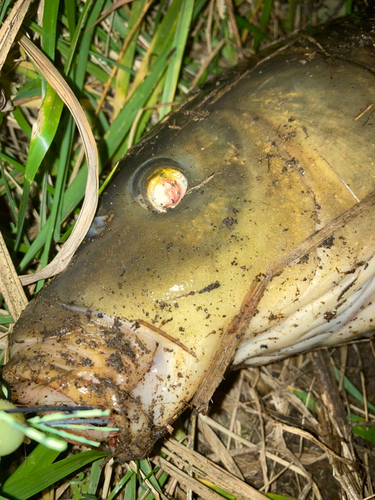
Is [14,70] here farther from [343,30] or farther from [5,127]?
[343,30]

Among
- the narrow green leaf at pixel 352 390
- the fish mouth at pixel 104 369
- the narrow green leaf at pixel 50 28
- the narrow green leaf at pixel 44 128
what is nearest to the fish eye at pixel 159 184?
the fish mouth at pixel 104 369

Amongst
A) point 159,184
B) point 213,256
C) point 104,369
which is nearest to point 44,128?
point 159,184

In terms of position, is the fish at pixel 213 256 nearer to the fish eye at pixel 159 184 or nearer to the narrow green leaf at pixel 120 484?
the fish eye at pixel 159 184

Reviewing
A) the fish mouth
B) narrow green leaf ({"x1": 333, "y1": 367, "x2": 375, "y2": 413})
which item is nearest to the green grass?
the fish mouth

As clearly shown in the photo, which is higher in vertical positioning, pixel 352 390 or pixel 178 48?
pixel 178 48

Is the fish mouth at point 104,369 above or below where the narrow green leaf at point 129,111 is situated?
below

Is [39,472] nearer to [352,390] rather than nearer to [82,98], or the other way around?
[352,390]

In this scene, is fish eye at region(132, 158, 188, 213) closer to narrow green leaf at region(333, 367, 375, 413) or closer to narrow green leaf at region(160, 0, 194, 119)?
narrow green leaf at region(160, 0, 194, 119)

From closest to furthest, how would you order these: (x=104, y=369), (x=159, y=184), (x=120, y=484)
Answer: (x=104, y=369)
(x=159, y=184)
(x=120, y=484)
